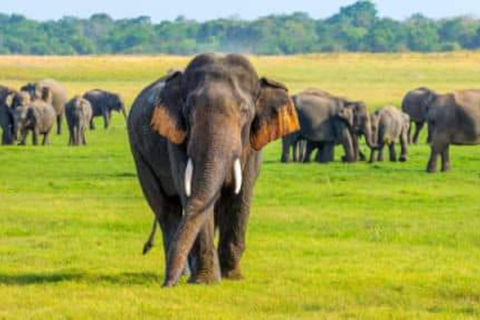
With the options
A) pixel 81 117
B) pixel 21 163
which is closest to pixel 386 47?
pixel 81 117

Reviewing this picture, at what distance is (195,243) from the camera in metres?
12.6

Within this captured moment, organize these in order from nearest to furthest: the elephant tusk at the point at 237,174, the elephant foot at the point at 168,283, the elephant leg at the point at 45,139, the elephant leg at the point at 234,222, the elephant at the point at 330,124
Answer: the elephant foot at the point at 168,283
the elephant tusk at the point at 237,174
the elephant leg at the point at 234,222
the elephant at the point at 330,124
the elephant leg at the point at 45,139

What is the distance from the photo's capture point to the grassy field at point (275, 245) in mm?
11586

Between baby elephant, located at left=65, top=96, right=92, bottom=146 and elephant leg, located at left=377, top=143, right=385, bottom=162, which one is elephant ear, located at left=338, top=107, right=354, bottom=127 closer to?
elephant leg, located at left=377, top=143, right=385, bottom=162

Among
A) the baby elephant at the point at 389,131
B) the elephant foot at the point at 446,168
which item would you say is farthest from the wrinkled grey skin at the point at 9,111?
the elephant foot at the point at 446,168

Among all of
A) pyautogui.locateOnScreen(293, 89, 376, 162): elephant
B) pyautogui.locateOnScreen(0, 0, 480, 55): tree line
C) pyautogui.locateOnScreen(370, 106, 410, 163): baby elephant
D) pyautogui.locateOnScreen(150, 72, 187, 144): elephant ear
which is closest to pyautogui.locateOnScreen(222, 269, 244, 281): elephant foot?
pyautogui.locateOnScreen(150, 72, 187, 144): elephant ear

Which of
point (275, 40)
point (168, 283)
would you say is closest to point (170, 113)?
point (168, 283)

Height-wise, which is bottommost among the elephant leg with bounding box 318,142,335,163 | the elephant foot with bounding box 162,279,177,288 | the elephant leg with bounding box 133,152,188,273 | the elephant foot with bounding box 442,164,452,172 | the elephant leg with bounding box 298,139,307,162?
the elephant leg with bounding box 298,139,307,162

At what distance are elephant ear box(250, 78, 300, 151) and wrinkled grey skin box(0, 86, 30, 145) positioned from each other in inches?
1217

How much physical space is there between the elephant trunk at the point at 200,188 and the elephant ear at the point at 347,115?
81.1 ft

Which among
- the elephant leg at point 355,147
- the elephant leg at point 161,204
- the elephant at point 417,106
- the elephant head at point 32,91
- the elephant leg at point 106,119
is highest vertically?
the elephant leg at point 161,204

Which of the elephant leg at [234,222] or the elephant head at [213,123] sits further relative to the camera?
the elephant leg at [234,222]

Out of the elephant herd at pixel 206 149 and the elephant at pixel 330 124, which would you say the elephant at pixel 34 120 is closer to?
the elephant at pixel 330 124

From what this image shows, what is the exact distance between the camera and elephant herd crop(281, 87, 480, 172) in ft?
105
